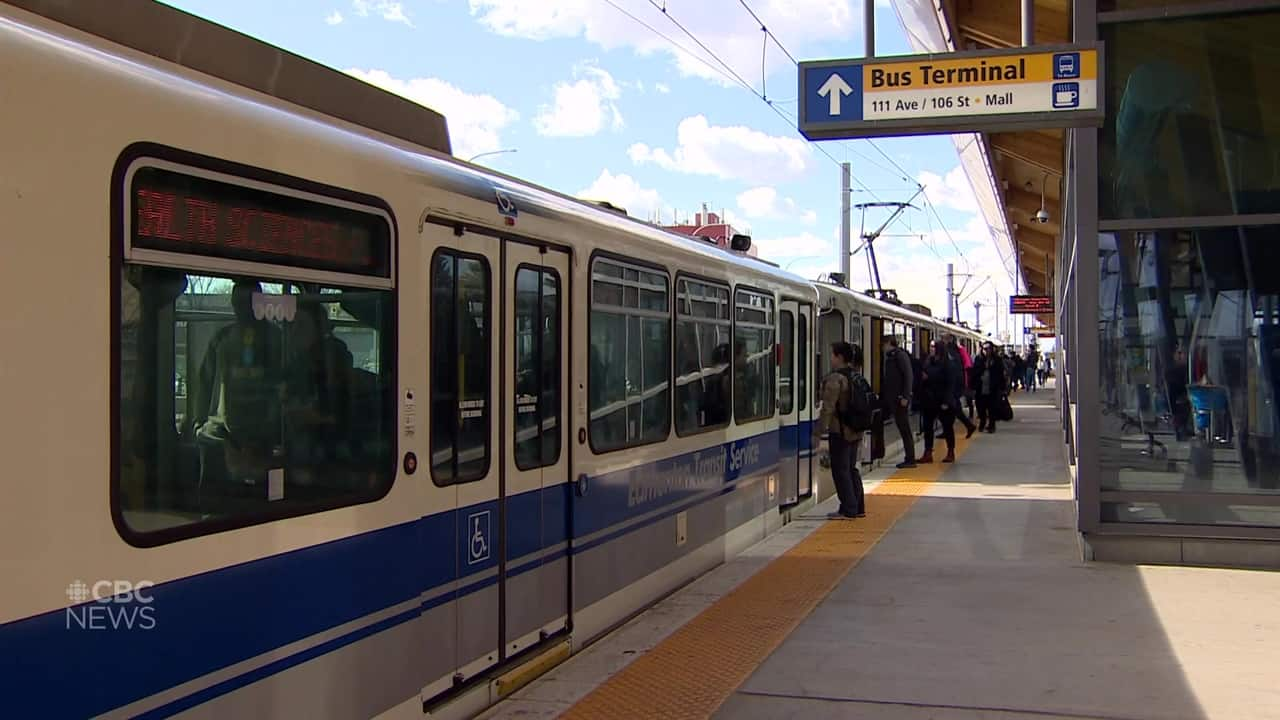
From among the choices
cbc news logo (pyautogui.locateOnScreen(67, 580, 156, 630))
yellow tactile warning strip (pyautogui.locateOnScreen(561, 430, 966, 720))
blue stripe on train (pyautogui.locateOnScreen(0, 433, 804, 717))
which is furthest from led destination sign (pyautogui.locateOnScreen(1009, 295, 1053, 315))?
cbc news logo (pyautogui.locateOnScreen(67, 580, 156, 630))

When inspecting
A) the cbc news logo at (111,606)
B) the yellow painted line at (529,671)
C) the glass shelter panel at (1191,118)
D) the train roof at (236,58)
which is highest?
the glass shelter panel at (1191,118)

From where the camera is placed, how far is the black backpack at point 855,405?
415 inches


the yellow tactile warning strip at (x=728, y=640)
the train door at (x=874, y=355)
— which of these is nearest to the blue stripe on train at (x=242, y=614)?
the yellow tactile warning strip at (x=728, y=640)

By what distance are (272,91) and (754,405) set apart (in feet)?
19.9

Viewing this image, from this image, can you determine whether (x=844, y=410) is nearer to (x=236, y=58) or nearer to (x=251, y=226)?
(x=236, y=58)

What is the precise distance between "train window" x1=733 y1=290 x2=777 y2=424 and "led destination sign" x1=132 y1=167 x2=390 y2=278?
201 inches

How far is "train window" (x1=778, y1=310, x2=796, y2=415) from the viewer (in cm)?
1082

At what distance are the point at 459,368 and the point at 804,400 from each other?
23.7ft

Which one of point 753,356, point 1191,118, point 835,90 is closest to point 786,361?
point 753,356

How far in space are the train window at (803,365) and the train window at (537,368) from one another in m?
5.88

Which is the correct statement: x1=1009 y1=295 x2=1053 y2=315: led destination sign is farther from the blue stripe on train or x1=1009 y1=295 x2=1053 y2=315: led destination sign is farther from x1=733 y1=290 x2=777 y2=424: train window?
the blue stripe on train

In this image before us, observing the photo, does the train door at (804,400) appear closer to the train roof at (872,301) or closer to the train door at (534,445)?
the train roof at (872,301)

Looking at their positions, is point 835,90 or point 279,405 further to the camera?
point 835,90

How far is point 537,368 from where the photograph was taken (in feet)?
18.8
